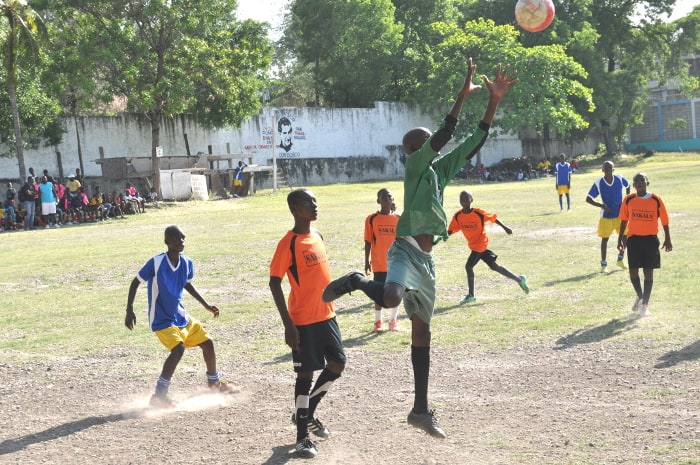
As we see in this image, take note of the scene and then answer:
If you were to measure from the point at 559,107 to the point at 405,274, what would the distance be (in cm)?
5140

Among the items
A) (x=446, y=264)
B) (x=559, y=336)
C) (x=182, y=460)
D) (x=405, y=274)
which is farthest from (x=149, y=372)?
(x=446, y=264)

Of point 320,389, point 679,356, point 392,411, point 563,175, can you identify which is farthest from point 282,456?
point 563,175

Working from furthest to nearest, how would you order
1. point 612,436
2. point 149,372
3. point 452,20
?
point 452,20, point 149,372, point 612,436

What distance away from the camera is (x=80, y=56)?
32094 millimetres

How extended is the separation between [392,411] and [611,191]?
8.59 m

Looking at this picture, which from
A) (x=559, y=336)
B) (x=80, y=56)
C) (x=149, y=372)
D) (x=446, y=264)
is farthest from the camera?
(x=80, y=56)

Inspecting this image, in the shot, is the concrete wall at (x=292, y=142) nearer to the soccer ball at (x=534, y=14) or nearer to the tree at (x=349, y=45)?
the tree at (x=349, y=45)

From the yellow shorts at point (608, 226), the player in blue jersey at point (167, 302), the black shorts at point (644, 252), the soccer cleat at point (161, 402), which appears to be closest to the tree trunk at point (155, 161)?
the yellow shorts at point (608, 226)

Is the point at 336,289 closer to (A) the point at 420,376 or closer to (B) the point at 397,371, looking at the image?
(A) the point at 420,376

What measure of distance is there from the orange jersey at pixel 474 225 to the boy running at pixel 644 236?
218 centimetres

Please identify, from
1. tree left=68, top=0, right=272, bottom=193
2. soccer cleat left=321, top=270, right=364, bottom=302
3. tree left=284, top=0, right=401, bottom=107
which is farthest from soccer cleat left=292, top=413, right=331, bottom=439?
tree left=284, top=0, right=401, bottom=107

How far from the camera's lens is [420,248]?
573cm

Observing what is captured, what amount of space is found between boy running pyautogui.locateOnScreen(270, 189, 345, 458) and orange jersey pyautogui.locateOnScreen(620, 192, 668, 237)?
538 centimetres

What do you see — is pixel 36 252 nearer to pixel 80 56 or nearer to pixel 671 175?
pixel 80 56
